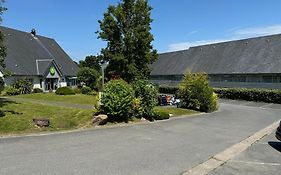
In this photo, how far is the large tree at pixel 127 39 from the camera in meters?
40.8

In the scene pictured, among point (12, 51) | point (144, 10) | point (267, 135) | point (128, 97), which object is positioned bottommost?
point (267, 135)

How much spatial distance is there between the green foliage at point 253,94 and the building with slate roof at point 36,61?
2244cm

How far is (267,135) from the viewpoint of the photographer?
16516mm

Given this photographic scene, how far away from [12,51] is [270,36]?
37.3 m

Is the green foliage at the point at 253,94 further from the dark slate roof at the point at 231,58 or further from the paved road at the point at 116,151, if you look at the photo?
the paved road at the point at 116,151

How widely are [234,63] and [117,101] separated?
36677 mm

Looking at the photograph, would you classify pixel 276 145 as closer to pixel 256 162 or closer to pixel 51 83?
pixel 256 162

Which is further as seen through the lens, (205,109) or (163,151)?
(205,109)

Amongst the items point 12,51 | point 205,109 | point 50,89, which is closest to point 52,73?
point 50,89

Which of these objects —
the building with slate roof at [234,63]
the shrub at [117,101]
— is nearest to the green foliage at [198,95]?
the shrub at [117,101]

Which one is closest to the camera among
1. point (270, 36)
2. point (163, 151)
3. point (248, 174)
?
point (248, 174)

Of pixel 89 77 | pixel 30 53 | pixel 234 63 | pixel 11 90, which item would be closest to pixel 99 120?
pixel 11 90

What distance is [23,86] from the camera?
36562mm

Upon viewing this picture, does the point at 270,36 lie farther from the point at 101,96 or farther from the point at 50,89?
the point at 101,96
